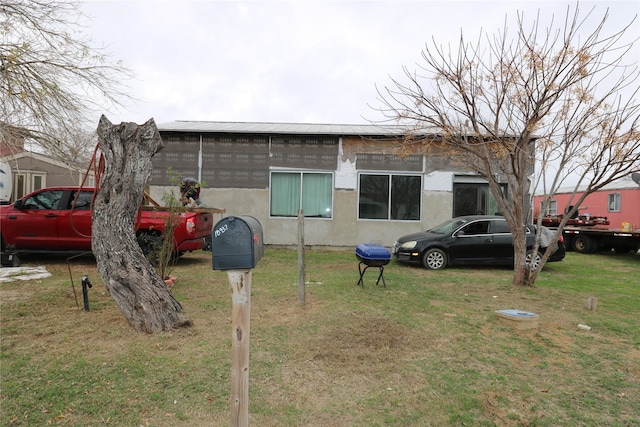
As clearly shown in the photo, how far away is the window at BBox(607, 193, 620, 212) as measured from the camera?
58.3 ft

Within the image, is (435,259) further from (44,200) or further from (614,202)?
(614,202)

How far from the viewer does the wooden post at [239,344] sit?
2324 millimetres

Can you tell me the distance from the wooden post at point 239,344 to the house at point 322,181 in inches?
400

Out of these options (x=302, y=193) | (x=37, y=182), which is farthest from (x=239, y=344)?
(x=37, y=182)

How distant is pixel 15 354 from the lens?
3.79 m

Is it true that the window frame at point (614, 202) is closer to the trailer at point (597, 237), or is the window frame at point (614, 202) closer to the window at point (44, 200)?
the trailer at point (597, 237)

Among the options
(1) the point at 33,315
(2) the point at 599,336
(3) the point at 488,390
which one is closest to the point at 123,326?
(1) the point at 33,315

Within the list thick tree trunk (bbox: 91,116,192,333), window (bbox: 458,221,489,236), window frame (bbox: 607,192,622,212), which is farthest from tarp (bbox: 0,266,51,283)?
window frame (bbox: 607,192,622,212)

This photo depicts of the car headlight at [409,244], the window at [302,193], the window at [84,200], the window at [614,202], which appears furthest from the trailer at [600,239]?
the window at [84,200]

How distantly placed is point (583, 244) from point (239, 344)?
15.7 metres

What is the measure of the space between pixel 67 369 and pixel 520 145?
7.28m

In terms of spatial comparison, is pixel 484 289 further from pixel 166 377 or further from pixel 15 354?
pixel 15 354

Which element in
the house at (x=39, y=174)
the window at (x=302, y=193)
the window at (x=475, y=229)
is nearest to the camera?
the window at (x=475, y=229)

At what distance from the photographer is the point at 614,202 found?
59.3 feet
